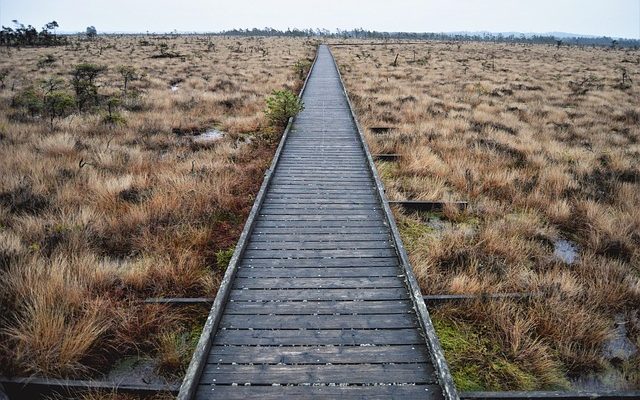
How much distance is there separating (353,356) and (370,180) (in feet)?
15.3

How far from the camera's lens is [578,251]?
6.14 meters

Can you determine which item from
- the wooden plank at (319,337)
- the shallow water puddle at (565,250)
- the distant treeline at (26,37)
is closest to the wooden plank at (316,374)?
the wooden plank at (319,337)

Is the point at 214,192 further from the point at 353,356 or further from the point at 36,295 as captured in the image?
the point at 353,356

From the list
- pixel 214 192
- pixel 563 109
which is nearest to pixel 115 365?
pixel 214 192

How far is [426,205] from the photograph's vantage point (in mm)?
7426

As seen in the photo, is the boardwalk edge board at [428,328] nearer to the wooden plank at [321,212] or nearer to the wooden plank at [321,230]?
the wooden plank at [321,230]

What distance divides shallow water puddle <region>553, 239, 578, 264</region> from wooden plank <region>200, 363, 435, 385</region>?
12.1 ft

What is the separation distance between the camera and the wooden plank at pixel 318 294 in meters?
4.30

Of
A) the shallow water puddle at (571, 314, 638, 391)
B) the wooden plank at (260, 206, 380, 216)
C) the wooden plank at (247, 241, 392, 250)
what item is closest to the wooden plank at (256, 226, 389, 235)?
the wooden plank at (247, 241, 392, 250)

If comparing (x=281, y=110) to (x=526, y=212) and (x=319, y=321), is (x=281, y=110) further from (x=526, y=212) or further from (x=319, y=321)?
(x=319, y=321)

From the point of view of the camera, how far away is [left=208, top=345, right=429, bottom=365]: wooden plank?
3473 millimetres

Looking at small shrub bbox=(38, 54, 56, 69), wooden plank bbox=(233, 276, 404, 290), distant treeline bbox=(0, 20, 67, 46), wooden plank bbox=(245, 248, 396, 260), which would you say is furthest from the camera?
distant treeline bbox=(0, 20, 67, 46)

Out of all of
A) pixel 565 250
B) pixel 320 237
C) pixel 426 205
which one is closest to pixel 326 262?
pixel 320 237

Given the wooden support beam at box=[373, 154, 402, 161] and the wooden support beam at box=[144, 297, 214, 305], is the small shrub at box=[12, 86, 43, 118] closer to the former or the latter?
the wooden support beam at box=[373, 154, 402, 161]
